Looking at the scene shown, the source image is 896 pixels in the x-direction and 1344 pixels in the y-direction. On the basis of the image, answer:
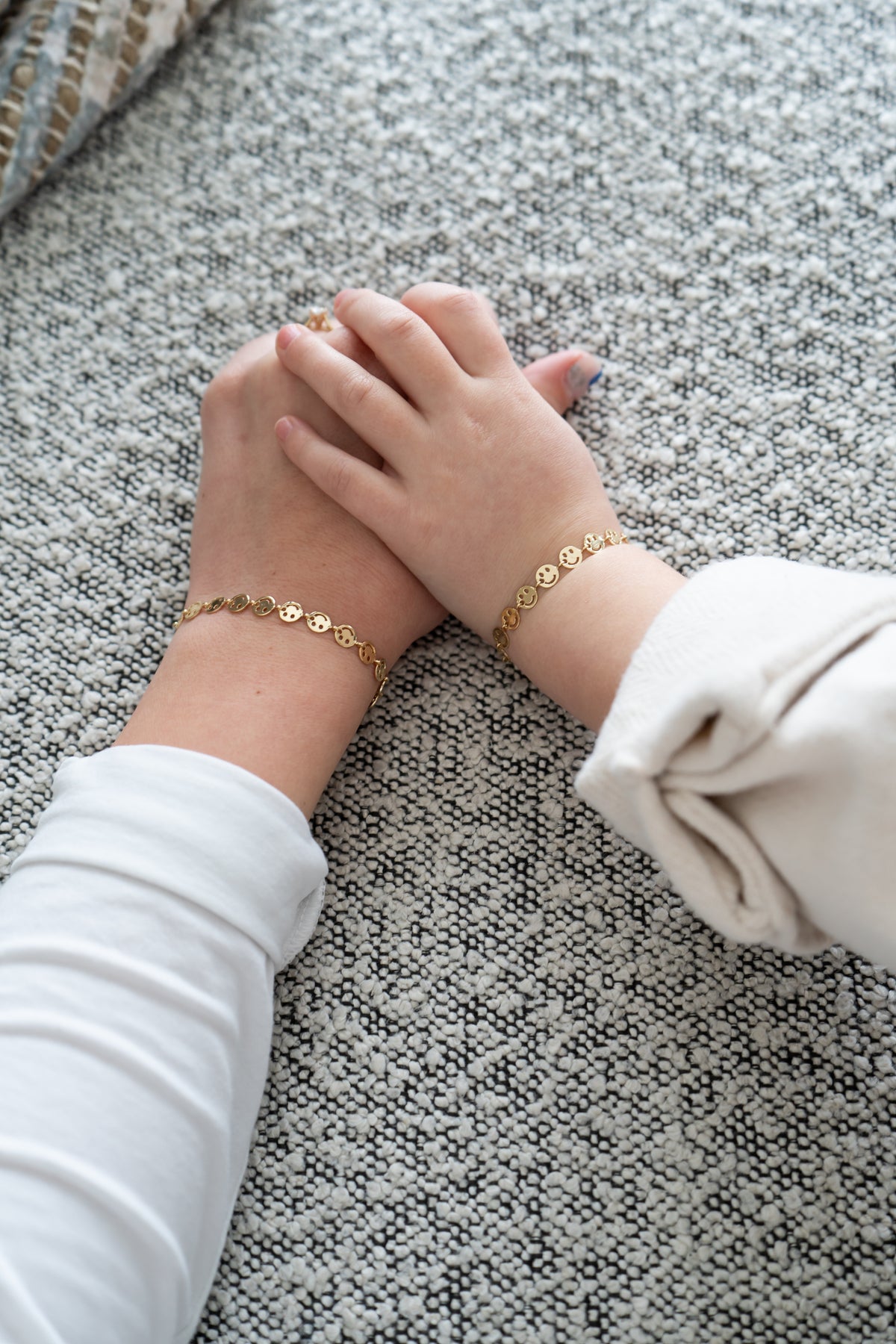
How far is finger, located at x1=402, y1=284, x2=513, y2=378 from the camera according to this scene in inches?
25.6

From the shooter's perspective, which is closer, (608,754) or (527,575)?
(608,754)

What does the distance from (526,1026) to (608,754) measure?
225 mm

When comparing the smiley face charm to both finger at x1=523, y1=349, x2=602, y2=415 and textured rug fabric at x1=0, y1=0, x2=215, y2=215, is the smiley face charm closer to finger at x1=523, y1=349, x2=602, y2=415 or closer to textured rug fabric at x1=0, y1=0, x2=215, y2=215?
finger at x1=523, y1=349, x2=602, y2=415

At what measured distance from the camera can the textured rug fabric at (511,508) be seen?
532mm

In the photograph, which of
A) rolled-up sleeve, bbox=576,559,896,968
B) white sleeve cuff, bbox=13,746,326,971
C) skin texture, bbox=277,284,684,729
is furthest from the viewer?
skin texture, bbox=277,284,684,729

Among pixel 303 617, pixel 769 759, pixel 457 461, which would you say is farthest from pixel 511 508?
pixel 769 759

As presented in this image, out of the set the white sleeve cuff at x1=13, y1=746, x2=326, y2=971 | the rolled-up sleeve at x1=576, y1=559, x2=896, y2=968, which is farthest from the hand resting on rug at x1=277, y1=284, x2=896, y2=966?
the white sleeve cuff at x1=13, y1=746, x2=326, y2=971

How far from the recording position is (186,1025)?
49 centimetres

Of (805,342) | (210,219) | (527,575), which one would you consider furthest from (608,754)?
(210,219)

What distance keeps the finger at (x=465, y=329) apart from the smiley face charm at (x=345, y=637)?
19 centimetres

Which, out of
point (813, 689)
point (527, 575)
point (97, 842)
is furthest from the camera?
point (527, 575)

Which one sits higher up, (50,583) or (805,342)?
(805,342)

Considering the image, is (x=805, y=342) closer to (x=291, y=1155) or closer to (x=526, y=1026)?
(x=526, y=1026)

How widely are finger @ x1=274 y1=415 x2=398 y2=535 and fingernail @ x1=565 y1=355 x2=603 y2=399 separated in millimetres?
144
